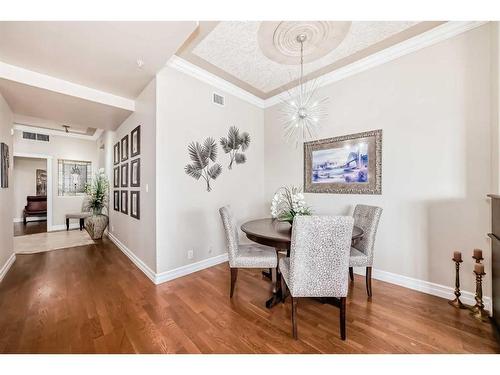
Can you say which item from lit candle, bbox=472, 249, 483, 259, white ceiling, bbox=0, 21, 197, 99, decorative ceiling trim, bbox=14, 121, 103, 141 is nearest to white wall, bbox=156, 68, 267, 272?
white ceiling, bbox=0, 21, 197, 99

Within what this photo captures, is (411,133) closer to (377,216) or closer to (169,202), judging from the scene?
(377,216)

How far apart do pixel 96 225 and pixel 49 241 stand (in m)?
1.03

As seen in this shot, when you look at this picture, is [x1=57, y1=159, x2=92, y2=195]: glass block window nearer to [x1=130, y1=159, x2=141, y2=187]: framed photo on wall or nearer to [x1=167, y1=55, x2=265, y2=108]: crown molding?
[x1=130, y1=159, x2=141, y2=187]: framed photo on wall

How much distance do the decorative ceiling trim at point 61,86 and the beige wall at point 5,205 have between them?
2.22ft

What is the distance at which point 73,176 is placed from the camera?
6203 millimetres

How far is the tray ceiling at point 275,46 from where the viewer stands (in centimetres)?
213

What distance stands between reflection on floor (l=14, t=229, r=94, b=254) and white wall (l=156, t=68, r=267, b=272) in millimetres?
2943

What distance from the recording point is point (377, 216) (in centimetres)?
224

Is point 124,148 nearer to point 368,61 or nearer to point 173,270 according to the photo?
point 173,270

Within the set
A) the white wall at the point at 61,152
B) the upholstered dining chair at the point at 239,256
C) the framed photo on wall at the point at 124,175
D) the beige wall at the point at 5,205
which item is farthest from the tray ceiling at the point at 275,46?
the white wall at the point at 61,152

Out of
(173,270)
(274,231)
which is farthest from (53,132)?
(274,231)

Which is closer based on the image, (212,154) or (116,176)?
(212,154)

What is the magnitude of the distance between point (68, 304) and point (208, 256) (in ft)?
5.33

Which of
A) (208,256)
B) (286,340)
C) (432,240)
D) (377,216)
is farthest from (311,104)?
(286,340)
